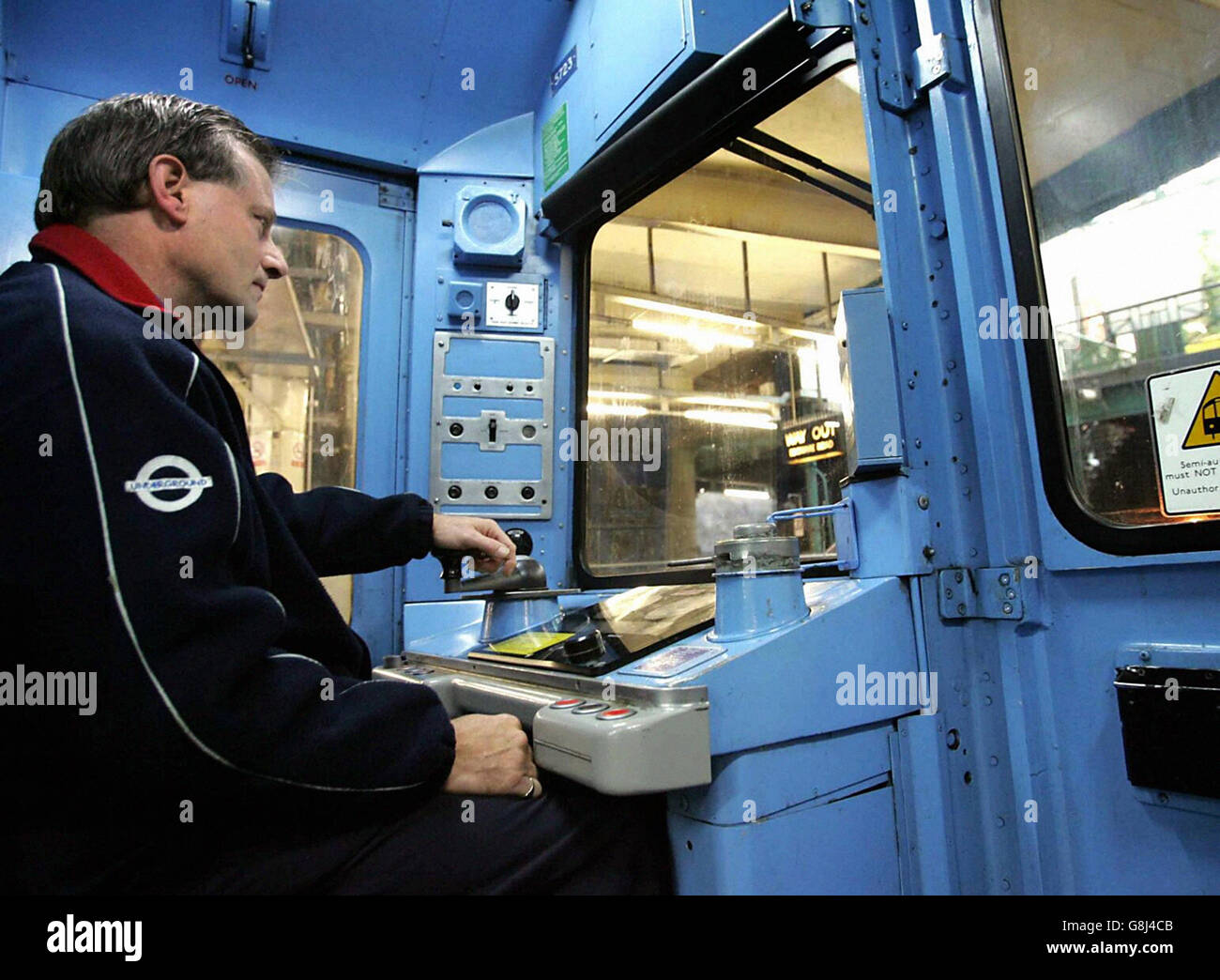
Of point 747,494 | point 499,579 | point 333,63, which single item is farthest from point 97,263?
point 333,63

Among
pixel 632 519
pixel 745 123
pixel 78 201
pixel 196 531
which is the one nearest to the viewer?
pixel 196 531

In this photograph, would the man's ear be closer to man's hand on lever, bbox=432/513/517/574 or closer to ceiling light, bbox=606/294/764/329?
man's hand on lever, bbox=432/513/517/574

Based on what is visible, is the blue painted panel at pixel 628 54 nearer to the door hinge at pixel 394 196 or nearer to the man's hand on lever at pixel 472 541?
the door hinge at pixel 394 196

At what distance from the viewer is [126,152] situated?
1.17 metres

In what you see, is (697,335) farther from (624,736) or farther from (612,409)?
(624,736)

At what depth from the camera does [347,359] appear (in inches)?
107

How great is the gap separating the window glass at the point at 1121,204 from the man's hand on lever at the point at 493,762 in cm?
99

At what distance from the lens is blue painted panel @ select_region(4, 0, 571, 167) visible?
7.64 feet

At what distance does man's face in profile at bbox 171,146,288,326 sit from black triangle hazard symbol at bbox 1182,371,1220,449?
1.48m

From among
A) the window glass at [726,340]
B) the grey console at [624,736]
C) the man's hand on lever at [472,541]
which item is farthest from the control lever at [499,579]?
the window glass at [726,340]

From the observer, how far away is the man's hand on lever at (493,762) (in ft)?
3.58

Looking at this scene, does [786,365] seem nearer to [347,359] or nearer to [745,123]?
[745,123]
